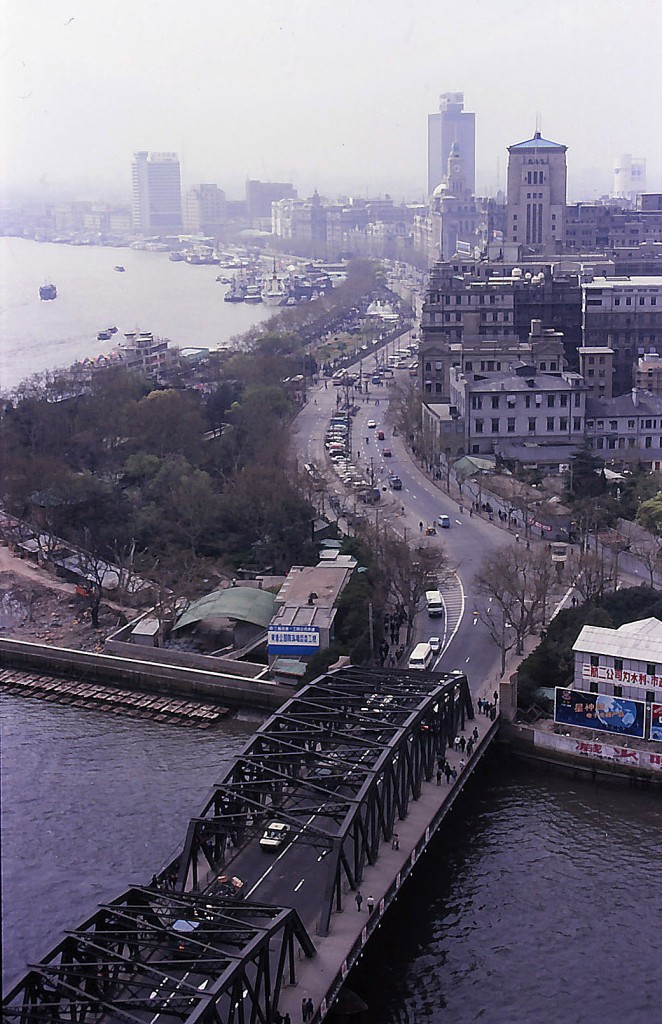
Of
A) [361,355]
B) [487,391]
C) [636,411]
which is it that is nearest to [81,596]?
[487,391]

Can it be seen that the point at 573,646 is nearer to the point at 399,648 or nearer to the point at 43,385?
the point at 399,648

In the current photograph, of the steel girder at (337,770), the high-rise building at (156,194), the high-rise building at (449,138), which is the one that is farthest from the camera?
the high-rise building at (156,194)

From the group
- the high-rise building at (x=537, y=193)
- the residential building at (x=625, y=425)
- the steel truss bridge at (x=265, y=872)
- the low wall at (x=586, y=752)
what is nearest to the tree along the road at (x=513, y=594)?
the low wall at (x=586, y=752)

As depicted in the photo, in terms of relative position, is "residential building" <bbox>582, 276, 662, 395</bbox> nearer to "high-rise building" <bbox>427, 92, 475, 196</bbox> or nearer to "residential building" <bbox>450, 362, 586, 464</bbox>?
"residential building" <bbox>450, 362, 586, 464</bbox>

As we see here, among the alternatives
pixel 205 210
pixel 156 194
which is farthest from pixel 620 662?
pixel 205 210

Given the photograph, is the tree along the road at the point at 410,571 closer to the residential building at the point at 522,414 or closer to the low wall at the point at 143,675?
the low wall at the point at 143,675
